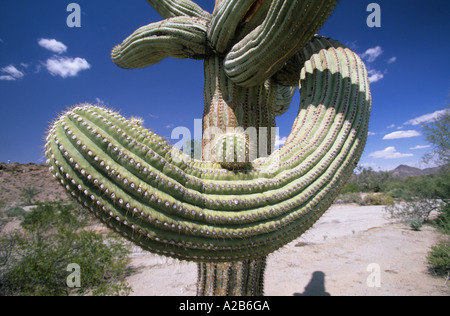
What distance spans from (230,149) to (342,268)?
226 inches

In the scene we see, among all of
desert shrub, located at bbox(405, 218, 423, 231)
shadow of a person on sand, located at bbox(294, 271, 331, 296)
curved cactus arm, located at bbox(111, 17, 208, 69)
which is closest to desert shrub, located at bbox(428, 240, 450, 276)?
shadow of a person on sand, located at bbox(294, 271, 331, 296)

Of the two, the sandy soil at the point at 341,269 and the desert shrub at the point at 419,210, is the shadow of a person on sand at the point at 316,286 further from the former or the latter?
the desert shrub at the point at 419,210

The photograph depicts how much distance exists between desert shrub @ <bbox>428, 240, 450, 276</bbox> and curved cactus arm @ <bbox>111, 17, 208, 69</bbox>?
6.54m

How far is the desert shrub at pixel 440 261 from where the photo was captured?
5035 millimetres

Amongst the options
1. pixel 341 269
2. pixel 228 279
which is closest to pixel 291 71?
pixel 228 279

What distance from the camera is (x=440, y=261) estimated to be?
16.6 feet

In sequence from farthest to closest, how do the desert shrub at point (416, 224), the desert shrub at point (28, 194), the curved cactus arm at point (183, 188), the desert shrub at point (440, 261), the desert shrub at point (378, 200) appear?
the desert shrub at point (378, 200) < the desert shrub at point (28, 194) < the desert shrub at point (416, 224) < the desert shrub at point (440, 261) < the curved cactus arm at point (183, 188)

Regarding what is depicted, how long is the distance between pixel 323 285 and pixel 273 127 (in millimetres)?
3900

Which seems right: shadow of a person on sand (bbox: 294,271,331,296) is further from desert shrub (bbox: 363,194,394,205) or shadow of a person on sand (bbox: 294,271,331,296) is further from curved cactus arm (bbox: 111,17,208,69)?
desert shrub (bbox: 363,194,394,205)

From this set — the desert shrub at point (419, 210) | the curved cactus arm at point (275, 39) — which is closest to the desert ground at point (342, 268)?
the desert shrub at point (419, 210)

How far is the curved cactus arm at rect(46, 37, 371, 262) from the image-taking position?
1.03m

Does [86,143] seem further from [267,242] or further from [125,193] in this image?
[267,242]

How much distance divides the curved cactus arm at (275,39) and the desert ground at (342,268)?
6.90ft

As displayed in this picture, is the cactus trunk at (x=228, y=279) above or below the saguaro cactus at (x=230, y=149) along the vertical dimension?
below
